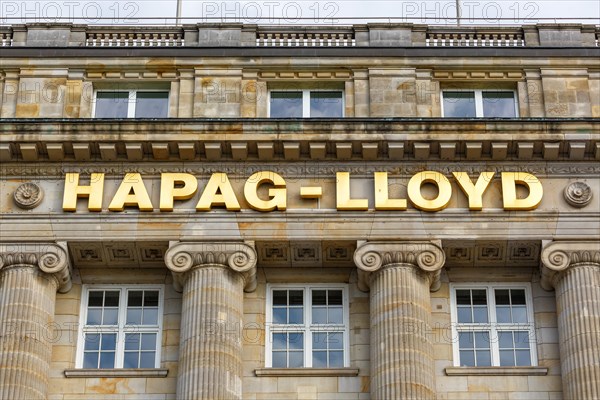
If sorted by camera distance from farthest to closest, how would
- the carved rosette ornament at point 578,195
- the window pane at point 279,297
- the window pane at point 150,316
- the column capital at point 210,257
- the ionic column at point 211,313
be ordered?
the window pane at point 279,297, the carved rosette ornament at point 578,195, the window pane at point 150,316, the column capital at point 210,257, the ionic column at point 211,313

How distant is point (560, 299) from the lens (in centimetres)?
4256

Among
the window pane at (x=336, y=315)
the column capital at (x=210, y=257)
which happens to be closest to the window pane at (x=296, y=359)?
the window pane at (x=336, y=315)

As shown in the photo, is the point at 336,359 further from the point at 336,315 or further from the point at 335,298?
the point at 335,298

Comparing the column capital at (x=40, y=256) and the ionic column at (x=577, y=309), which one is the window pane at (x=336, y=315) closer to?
the ionic column at (x=577, y=309)

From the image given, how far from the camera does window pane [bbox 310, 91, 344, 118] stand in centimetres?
4606

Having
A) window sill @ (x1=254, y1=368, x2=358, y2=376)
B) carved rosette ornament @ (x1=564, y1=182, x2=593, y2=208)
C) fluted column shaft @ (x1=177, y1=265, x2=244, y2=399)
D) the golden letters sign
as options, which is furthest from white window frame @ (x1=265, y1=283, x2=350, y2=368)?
carved rosette ornament @ (x1=564, y1=182, x2=593, y2=208)

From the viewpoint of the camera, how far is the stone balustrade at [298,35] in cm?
4697

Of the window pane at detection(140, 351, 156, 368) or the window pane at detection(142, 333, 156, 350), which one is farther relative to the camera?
the window pane at detection(142, 333, 156, 350)

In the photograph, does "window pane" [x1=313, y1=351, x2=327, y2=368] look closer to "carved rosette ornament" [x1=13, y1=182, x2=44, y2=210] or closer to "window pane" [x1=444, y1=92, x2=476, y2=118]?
"window pane" [x1=444, y1=92, x2=476, y2=118]

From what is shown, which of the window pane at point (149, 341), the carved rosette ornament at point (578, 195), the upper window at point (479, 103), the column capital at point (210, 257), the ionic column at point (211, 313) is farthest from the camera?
the upper window at point (479, 103)

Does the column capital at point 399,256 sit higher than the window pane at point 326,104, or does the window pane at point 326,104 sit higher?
the window pane at point 326,104

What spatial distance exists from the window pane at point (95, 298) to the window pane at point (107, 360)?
5.15ft

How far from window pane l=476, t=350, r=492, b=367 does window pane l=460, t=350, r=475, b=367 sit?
161mm

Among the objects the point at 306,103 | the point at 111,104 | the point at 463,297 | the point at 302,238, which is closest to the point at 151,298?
the point at 302,238
